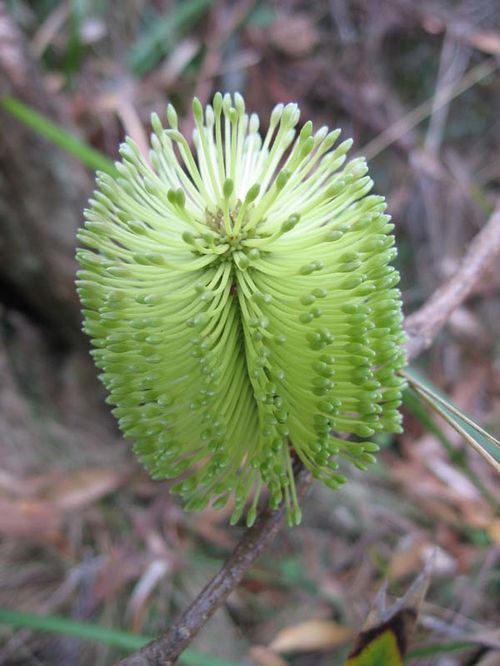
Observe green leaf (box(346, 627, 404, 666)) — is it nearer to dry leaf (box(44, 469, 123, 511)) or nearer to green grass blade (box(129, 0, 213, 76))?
dry leaf (box(44, 469, 123, 511))

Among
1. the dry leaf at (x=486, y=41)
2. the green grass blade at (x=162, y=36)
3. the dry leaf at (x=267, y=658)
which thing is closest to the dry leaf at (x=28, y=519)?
the dry leaf at (x=267, y=658)

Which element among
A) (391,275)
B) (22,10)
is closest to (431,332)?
(391,275)

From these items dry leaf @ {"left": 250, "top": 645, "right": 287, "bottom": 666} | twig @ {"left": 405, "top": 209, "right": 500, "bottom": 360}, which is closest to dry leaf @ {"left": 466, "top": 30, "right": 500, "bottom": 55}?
twig @ {"left": 405, "top": 209, "right": 500, "bottom": 360}

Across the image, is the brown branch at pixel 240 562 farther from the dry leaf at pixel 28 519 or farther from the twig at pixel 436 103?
the twig at pixel 436 103

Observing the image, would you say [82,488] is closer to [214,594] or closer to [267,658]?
[267,658]

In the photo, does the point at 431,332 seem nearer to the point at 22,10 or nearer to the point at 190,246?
the point at 190,246

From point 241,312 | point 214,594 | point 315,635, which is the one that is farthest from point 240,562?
point 315,635
